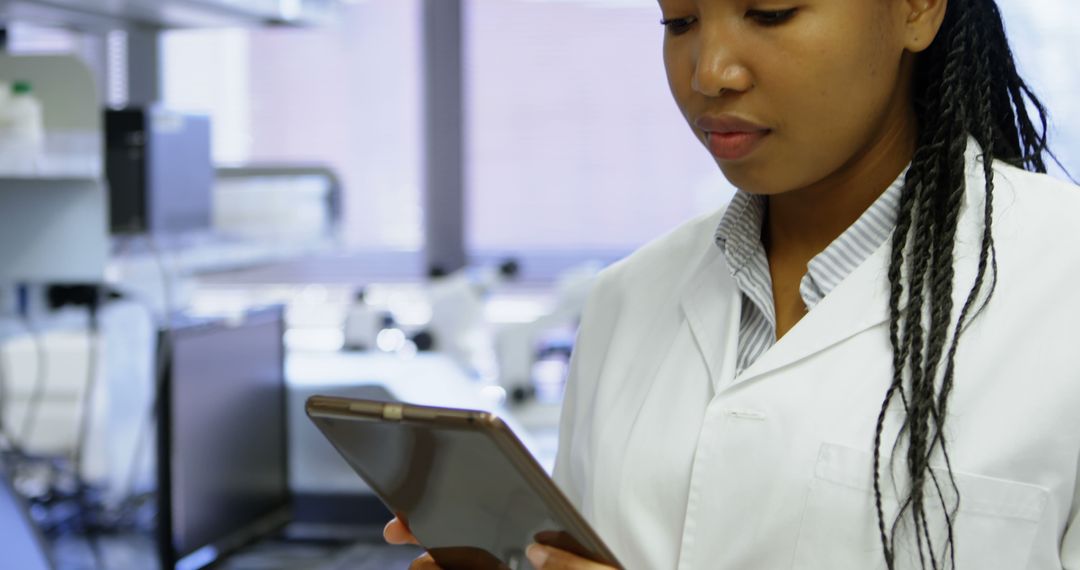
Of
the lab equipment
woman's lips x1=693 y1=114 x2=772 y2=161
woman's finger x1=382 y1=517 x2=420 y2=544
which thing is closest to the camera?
woman's lips x1=693 y1=114 x2=772 y2=161

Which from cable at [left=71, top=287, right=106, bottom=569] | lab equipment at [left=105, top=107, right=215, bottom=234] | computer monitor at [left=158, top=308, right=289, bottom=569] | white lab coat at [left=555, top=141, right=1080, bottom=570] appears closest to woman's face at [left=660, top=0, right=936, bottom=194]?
white lab coat at [left=555, top=141, right=1080, bottom=570]

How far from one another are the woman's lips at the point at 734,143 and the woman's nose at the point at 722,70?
4cm

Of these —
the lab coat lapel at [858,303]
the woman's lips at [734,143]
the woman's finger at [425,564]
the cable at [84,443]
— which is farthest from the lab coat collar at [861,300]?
the cable at [84,443]

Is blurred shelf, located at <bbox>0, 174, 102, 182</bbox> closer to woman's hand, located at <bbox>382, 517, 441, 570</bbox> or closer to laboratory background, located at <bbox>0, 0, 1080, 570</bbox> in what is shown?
laboratory background, located at <bbox>0, 0, 1080, 570</bbox>

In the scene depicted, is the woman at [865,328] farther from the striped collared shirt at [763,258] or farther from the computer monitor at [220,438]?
the computer monitor at [220,438]

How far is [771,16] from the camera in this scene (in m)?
0.92

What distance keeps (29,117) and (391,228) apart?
2.92 m

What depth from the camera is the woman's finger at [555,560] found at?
912mm

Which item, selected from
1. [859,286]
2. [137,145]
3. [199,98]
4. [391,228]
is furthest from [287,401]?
[199,98]

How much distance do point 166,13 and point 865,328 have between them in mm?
1484

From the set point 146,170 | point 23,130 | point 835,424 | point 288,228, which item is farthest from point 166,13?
point 835,424

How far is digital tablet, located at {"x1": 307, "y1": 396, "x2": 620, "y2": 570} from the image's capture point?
829mm

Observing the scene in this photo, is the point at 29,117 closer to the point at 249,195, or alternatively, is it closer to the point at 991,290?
the point at 249,195

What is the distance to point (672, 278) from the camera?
3.90 feet
